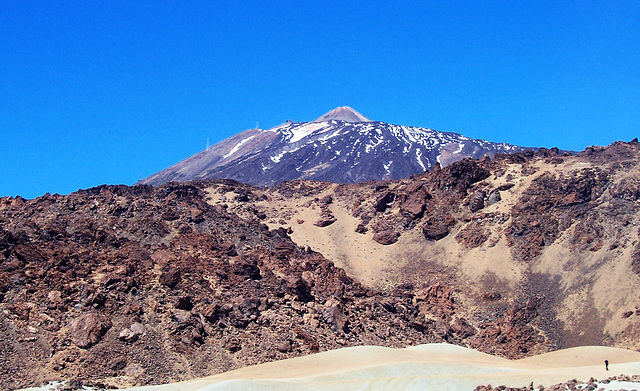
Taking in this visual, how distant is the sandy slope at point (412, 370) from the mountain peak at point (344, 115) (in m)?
144

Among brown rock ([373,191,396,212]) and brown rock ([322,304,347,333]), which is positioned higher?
brown rock ([373,191,396,212])

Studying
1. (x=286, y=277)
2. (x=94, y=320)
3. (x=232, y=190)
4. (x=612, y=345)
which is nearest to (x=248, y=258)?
(x=286, y=277)

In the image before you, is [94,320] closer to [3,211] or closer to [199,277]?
[199,277]

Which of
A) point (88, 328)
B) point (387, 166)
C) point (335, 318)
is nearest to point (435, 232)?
point (335, 318)

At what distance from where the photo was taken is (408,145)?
137250 mm

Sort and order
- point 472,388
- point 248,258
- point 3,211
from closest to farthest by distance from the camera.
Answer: point 472,388 < point 248,258 < point 3,211

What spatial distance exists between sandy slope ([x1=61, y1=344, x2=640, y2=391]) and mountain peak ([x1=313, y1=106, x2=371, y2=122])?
14424cm

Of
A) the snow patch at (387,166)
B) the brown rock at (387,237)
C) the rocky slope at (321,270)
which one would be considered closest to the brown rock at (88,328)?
the rocky slope at (321,270)

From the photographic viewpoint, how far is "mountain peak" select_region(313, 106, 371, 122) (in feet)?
585

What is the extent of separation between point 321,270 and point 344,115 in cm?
13918

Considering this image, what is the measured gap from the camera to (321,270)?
142 feet

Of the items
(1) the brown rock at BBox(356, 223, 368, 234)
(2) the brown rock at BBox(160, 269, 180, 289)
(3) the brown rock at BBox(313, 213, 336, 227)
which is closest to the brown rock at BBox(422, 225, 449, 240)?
(1) the brown rock at BBox(356, 223, 368, 234)

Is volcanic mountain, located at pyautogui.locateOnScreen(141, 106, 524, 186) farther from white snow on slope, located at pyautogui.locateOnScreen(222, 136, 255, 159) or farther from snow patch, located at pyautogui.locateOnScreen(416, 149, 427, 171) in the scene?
snow patch, located at pyautogui.locateOnScreen(416, 149, 427, 171)

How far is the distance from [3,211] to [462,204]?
34.5 m
